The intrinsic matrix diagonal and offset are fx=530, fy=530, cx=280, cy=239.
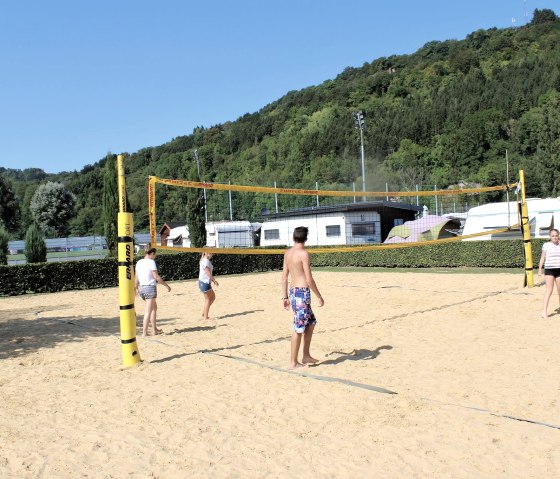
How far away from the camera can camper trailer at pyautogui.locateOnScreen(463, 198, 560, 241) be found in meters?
19.4

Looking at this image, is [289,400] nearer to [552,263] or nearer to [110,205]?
[552,263]

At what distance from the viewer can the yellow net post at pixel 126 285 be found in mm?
6047

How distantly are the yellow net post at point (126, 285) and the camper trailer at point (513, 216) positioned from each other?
1574cm

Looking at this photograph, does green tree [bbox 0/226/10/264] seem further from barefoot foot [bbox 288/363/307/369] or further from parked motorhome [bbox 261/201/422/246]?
barefoot foot [bbox 288/363/307/369]

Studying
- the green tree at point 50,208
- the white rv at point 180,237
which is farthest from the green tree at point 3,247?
the green tree at point 50,208

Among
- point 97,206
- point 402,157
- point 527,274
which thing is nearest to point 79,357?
point 527,274

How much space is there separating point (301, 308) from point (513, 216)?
17.0m

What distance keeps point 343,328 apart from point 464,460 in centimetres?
489

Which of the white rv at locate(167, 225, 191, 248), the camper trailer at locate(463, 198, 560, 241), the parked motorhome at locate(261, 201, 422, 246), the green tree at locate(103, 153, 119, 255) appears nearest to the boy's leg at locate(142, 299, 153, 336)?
the camper trailer at locate(463, 198, 560, 241)

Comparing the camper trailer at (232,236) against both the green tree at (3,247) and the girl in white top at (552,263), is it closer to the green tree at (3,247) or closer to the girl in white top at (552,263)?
the green tree at (3,247)

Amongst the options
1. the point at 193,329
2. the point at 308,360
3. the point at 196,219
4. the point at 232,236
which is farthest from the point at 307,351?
the point at 232,236

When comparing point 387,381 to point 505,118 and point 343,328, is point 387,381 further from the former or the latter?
point 505,118

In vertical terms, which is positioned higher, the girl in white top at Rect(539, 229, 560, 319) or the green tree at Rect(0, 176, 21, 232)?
the green tree at Rect(0, 176, 21, 232)

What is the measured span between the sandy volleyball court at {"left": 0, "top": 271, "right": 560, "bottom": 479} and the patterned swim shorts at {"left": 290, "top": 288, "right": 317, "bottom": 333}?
510 mm
